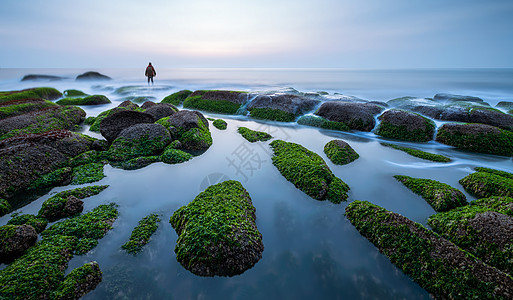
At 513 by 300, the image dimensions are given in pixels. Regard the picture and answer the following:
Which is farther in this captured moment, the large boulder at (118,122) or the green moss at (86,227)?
the large boulder at (118,122)

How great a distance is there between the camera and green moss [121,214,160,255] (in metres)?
5.04

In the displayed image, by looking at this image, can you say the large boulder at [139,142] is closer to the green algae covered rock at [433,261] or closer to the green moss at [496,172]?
the green algae covered rock at [433,261]

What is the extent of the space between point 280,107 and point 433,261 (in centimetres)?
1648

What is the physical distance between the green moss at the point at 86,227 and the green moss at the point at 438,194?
9.10 meters

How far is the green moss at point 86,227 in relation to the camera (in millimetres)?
5023

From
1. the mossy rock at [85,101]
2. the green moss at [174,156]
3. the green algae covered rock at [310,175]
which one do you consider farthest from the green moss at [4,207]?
the mossy rock at [85,101]

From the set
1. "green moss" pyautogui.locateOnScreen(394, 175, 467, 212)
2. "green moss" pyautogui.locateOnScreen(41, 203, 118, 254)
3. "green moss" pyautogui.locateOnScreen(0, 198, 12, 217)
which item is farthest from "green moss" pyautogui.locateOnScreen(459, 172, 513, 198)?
"green moss" pyautogui.locateOnScreen(0, 198, 12, 217)

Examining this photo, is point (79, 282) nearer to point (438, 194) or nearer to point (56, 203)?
point (56, 203)

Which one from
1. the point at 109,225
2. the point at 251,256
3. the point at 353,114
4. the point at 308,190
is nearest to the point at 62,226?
the point at 109,225

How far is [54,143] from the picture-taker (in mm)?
9102

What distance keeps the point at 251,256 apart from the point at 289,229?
1536mm

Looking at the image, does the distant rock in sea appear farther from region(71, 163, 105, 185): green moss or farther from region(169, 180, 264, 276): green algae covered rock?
region(169, 180, 264, 276): green algae covered rock

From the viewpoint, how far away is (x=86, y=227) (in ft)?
17.5

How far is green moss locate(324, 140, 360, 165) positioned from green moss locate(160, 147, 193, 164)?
6583mm
